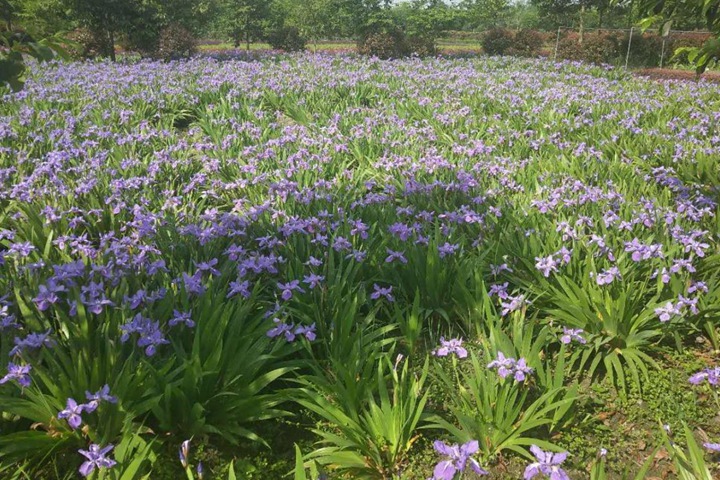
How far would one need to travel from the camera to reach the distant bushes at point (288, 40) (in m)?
22.9

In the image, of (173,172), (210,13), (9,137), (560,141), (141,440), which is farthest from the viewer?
(210,13)

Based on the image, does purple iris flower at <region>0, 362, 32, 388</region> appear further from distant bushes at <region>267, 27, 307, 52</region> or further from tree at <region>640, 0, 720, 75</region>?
distant bushes at <region>267, 27, 307, 52</region>

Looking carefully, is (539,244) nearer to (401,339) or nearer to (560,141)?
(401,339)

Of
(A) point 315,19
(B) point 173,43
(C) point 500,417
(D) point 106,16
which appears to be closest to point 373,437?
(C) point 500,417

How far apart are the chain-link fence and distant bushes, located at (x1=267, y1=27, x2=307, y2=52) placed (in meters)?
10.9

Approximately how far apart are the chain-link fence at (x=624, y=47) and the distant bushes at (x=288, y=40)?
35.9 ft

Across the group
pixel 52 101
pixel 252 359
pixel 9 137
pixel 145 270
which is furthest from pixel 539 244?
pixel 52 101

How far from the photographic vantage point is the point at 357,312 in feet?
→ 9.68

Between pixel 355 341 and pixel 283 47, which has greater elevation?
pixel 283 47

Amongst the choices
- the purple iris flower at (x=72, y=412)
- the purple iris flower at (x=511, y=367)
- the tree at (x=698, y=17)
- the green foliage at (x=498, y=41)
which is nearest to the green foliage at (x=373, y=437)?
the purple iris flower at (x=511, y=367)

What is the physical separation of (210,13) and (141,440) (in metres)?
24.4

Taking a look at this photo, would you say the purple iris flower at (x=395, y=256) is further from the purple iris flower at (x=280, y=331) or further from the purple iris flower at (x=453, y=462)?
the purple iris flower at (x=453, y=462)

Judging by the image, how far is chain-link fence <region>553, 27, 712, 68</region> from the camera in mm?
18891

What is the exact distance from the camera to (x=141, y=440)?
6.37ft
